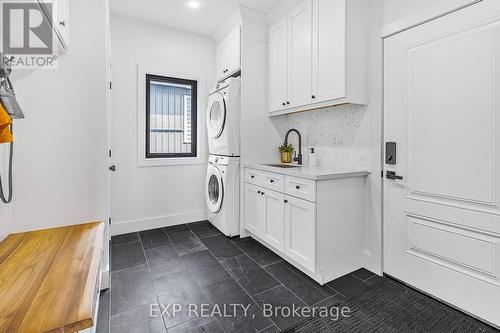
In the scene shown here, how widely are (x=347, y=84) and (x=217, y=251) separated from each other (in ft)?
6.89

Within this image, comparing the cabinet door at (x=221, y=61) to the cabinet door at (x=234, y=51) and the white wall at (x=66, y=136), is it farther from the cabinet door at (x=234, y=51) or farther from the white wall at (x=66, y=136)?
the white wall at (x=66, y=136)

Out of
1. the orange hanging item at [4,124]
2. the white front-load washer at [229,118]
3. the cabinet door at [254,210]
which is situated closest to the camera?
the orange hanging item at [4,124]

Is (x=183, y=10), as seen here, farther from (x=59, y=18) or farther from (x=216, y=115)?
(x=59, y=18)

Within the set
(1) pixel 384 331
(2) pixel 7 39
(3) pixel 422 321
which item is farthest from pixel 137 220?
(3) pixel 422 321

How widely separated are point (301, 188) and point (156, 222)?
87.1 inches

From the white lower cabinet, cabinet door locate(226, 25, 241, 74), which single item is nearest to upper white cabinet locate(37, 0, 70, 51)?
cabinet door locate(226, 25, 241, 74)

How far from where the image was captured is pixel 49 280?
0.90m

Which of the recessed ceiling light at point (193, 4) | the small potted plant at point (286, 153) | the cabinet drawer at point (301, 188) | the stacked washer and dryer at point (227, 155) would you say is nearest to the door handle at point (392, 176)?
the cabinet drawer at point (301, 188)

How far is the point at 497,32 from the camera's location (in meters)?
1.49

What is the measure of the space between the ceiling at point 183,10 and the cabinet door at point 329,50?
2.58 feet

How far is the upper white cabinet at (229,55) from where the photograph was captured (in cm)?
302

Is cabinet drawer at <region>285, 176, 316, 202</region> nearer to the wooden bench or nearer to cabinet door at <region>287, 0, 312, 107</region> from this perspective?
cabinet door at <region>287, 0, 312, 107</region>

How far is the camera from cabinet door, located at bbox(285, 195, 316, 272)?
2035mm

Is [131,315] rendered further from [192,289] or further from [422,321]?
[422,321]
